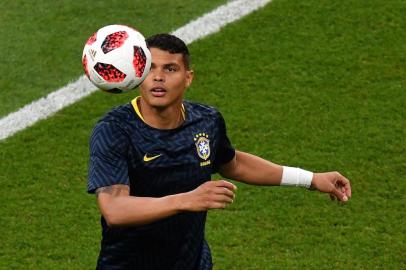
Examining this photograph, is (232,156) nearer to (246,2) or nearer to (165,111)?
(165,111)

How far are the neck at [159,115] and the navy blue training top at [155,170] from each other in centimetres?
3

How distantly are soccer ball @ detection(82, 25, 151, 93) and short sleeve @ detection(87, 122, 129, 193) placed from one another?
0.91 ft

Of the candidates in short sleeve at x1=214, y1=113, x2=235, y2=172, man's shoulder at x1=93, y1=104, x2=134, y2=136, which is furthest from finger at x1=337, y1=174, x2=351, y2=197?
man's shoulder at x1=93, y1=104, x2=134, y2=136

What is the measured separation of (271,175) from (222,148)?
395 millimetres

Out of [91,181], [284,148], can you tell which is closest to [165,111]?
[91,181]

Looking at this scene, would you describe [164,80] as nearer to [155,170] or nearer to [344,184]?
[155,170]

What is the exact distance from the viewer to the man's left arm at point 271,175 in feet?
23.2

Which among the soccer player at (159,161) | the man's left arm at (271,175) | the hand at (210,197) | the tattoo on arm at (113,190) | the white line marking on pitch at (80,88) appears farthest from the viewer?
the white line marking on pitch at (80,88)

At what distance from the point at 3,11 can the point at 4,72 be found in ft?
4.56

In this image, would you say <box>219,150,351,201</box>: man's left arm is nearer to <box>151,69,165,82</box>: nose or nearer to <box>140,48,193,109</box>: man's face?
<box>140,48,193,109</box>: man's face

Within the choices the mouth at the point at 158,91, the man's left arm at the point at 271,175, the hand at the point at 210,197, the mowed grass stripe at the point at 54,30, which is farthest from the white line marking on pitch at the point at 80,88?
the hand at the point at 210,197

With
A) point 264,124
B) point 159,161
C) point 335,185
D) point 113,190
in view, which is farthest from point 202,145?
point 264,124

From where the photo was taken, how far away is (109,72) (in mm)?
6551

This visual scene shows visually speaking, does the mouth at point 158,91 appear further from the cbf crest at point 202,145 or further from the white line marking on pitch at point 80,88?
the white line marking on pitch at point 80,88
